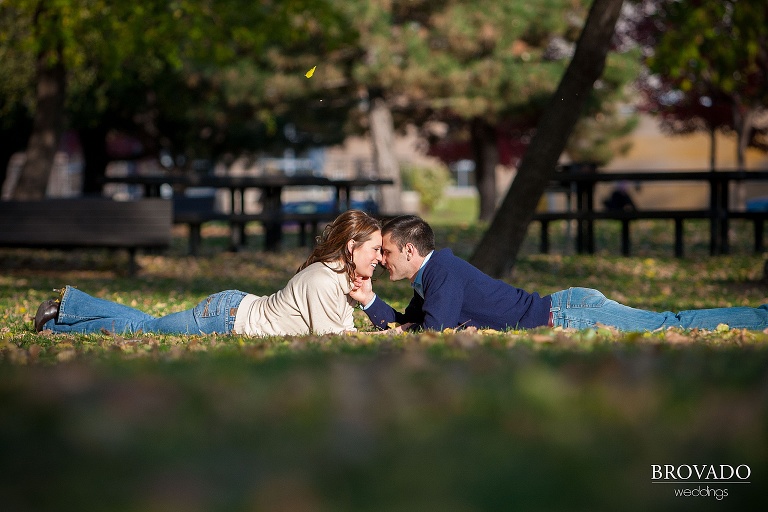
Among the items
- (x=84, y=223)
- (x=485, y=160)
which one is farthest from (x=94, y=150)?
(x=84, y=223)

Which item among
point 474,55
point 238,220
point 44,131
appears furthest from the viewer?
point 474,55

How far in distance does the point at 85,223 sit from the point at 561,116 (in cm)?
617

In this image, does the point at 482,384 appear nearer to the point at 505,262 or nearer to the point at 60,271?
the point at 505,262

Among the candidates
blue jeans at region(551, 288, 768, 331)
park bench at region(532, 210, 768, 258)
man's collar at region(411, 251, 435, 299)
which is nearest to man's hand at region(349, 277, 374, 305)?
man's collar at region(411, 251, 435, 299)

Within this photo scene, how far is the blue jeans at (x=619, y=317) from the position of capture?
6.61 metres

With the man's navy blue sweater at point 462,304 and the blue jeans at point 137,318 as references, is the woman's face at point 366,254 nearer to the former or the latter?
the man's navy blue sweater at point 462,304

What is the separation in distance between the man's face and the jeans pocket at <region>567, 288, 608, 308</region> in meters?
1.05

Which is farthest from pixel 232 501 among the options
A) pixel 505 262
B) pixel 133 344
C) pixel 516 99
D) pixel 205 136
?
pixel 205 136

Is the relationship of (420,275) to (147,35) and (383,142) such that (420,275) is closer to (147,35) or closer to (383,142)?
(147,35)

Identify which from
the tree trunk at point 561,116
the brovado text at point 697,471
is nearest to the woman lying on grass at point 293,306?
the brovado text at point 697,471

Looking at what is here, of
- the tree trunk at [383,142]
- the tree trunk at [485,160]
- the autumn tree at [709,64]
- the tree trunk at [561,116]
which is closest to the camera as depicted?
the tree trunk at [561,116]

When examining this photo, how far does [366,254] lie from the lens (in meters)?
6.33

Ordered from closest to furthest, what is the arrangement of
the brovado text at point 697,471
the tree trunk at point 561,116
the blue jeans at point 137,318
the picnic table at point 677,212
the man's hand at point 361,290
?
the brovado text at point 697,471 → the man's hand at point 361,290 → the blue jeans at point 137,318 → the tree trunk at point 561,116 → the picnic table at point 677,212

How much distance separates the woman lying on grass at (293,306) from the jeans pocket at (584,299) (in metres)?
1.31
